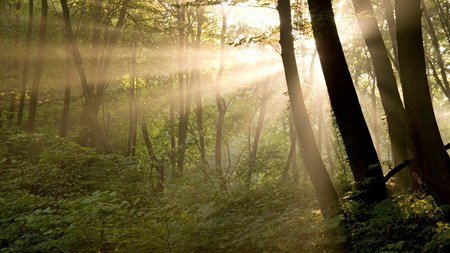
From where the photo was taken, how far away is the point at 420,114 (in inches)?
246

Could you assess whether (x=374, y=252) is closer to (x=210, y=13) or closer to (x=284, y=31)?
(x=284, y=31)

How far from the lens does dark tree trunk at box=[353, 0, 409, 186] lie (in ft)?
31.8

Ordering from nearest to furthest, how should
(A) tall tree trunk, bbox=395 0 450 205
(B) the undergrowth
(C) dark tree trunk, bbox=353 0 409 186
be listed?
(B) the undergrowth
(A) tall tree trunk, bbox=395 0 450 205
(C) dark tree trunk, bbox=353 0 409 186

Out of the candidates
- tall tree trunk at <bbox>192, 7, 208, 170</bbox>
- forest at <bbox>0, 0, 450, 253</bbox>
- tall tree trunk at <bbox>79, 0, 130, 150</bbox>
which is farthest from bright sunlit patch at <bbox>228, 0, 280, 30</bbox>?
tall tree trunk at <bbox>79, 0, 130, 150</bbox>

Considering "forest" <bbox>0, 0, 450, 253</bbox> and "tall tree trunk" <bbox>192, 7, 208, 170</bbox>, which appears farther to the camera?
"tall tree trunk" <bbox>192, 7, 208, 170</bbox>

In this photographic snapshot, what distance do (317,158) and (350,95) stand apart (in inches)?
71.8

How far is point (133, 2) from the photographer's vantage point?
18.4 metres

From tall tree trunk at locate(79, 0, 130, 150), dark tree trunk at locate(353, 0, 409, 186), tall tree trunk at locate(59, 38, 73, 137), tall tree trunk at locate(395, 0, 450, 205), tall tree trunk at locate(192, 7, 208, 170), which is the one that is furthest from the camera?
tall tree trunk at locate(192, 7, 208, 170)

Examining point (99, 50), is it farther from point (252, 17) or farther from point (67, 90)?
point (252, 17)

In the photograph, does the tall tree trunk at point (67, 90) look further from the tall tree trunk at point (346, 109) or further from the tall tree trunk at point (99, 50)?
the tall tree trunk at point (346, 109)

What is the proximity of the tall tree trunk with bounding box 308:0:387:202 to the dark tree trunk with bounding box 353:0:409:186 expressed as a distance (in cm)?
249

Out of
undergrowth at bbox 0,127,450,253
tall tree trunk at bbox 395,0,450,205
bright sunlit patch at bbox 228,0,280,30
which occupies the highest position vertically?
bright sunlit patch at bbox 228,0,280,30

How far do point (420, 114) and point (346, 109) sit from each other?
3.97 ft

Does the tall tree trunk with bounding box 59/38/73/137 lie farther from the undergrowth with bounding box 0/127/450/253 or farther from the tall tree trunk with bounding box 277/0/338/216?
the tall tree trunk with bounding box 277/0/338/216
